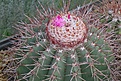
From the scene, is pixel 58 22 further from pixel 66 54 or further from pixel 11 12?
pixel 11 12

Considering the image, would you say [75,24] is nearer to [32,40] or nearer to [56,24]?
[56,24]

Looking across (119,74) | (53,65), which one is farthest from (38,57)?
(119,74)

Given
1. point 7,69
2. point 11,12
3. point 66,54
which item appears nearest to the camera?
point 66,54

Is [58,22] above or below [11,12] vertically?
below

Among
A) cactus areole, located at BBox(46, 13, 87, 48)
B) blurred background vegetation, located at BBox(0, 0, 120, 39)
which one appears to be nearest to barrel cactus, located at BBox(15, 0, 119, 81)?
cactus areole, located at BBox(46, 13, 87, 48)

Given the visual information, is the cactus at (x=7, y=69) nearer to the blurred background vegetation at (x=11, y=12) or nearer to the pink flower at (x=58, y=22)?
the pink flower at (x=58, y=22)

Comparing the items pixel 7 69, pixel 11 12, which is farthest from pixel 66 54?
pixel 11 12

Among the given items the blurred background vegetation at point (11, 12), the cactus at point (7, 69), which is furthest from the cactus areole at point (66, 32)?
the blurred background vegetation at point (11, 12)

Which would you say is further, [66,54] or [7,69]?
[7,69]

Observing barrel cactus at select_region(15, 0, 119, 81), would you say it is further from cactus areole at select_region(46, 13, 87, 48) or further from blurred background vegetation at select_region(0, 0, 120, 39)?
blurred background vegetation at select_region(0, 0, 120, 39)
